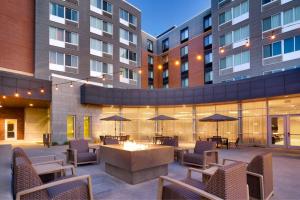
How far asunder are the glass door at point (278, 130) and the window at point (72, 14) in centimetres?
1945

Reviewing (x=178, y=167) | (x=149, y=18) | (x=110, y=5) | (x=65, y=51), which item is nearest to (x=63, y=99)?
(x=65, y=51)

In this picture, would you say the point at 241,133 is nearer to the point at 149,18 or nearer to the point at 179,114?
the point at 179,114

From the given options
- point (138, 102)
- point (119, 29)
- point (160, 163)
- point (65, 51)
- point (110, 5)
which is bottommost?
point (160, 163)

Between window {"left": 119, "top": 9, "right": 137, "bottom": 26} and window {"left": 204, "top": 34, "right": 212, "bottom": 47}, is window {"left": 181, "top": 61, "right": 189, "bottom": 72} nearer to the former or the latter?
window {"left": 204, "top": 34, "right": 212, "bottom": 47}

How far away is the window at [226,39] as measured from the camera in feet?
68.6

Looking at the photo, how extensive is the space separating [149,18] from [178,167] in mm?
128508

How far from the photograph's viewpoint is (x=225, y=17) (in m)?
21.5

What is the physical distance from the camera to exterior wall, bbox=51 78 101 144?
15.6 meters

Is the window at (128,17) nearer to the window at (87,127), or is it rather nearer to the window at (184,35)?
the window at (184,35)

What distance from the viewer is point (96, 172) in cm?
712

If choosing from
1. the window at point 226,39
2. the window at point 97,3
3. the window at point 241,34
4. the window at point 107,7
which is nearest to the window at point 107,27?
the window at point 107,7

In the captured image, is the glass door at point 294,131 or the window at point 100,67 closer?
the glass door at point 294,131

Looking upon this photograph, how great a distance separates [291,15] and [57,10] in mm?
20022

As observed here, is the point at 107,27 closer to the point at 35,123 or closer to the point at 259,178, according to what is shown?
the point at 35,123
